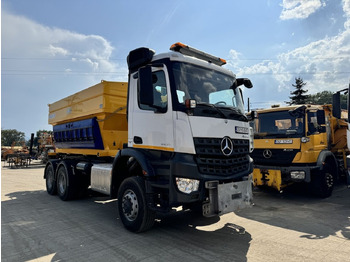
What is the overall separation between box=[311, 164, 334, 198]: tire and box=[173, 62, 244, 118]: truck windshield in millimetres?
3747

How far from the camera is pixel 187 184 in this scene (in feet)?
12.2

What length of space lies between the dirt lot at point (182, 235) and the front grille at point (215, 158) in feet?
3.71

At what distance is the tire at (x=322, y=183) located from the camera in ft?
22.5

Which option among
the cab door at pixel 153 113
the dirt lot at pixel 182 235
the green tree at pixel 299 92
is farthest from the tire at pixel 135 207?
the green tree at pixel 299 92

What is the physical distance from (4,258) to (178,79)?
3.60 m

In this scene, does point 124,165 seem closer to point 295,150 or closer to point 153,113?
point 153,113

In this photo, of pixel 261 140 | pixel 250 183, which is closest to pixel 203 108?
pixel 250 183

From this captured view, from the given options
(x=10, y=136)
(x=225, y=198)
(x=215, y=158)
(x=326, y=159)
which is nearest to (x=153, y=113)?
(x=215, y=158)

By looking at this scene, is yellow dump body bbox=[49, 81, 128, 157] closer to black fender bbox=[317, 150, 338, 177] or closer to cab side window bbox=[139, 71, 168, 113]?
cab side window bbox=[139, 71, 168, 113]

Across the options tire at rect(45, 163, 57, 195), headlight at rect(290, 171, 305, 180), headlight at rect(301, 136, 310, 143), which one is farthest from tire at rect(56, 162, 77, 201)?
headlight at rect(301, 136, 310, 143)

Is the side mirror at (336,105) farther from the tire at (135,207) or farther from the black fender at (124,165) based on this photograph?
the tire at (135,207)

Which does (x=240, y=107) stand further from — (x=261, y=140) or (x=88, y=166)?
(x=88, y=166)

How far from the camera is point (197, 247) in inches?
148

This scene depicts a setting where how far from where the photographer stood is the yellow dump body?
18.9ft
